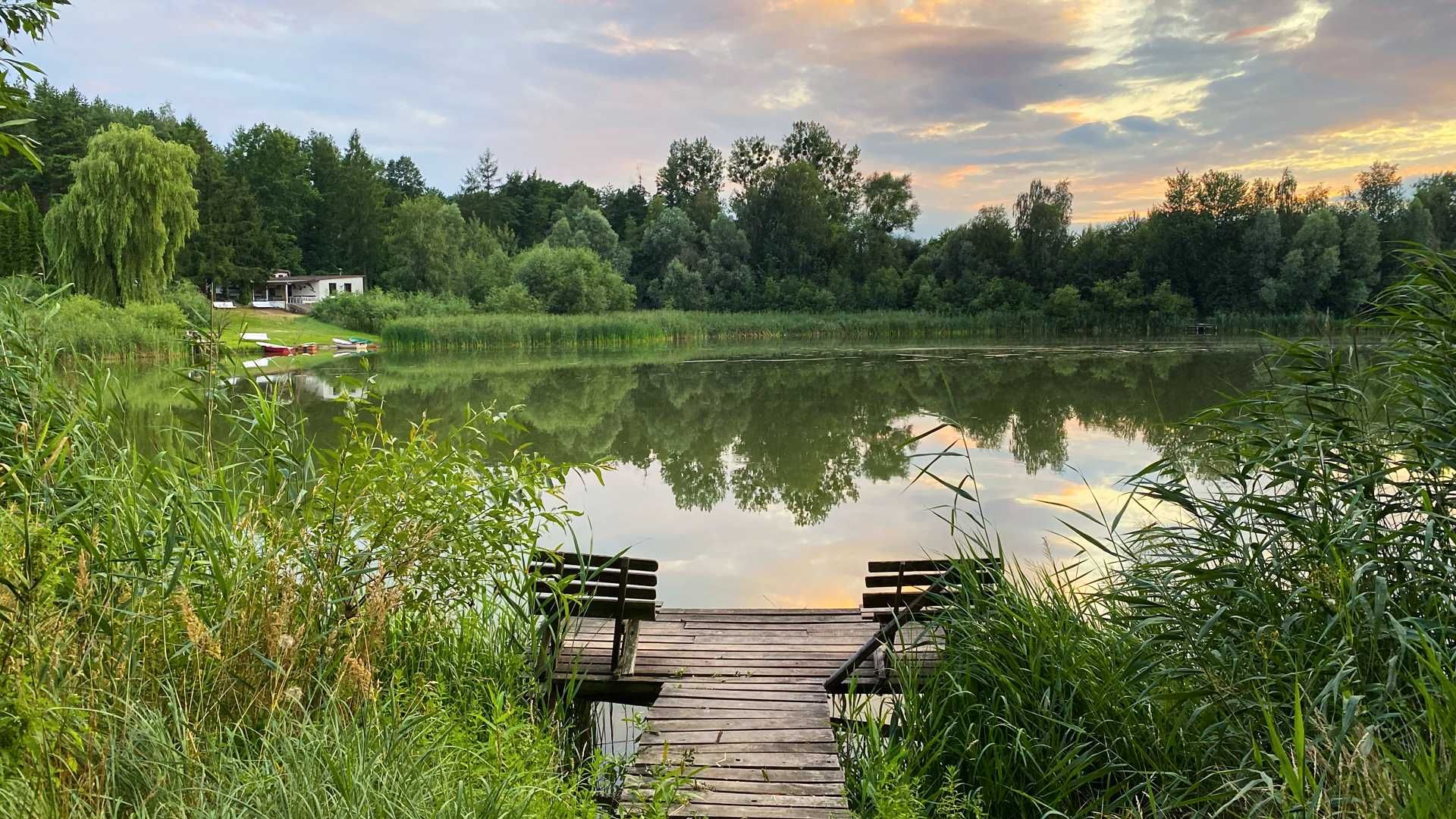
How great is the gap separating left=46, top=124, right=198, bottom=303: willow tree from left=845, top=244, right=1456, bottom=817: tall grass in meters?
26.3

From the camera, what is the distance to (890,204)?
5375 cm

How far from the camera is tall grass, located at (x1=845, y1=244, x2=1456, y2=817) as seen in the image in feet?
8.75

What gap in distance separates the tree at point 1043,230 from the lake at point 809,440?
21.0 metres

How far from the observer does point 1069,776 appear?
3.19 m

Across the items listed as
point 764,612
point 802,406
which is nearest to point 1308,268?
point 802,406

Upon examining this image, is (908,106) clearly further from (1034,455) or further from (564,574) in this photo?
(564,574)

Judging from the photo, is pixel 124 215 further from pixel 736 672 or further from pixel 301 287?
pixel 301 287

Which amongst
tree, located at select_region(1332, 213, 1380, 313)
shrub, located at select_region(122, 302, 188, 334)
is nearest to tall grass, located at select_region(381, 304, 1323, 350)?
tree, located at select_region(1332, 213, 1380, 313)

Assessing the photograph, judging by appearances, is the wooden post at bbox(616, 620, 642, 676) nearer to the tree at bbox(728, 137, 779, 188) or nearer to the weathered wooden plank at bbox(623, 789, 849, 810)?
the weathered wooden plank at bbox(623, 789, 849, 810)

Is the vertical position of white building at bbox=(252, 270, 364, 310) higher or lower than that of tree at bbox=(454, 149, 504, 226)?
lower

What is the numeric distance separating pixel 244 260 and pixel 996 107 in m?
38.7

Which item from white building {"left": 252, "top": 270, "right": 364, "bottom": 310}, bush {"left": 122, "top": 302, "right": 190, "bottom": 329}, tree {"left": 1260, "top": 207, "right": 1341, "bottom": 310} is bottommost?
bush {"left": 122, "top": 302, "right": 190, "bottom": 329}

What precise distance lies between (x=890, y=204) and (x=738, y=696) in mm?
52709

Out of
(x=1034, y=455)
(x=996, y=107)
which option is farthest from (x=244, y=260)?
(x=1034, y=455)
